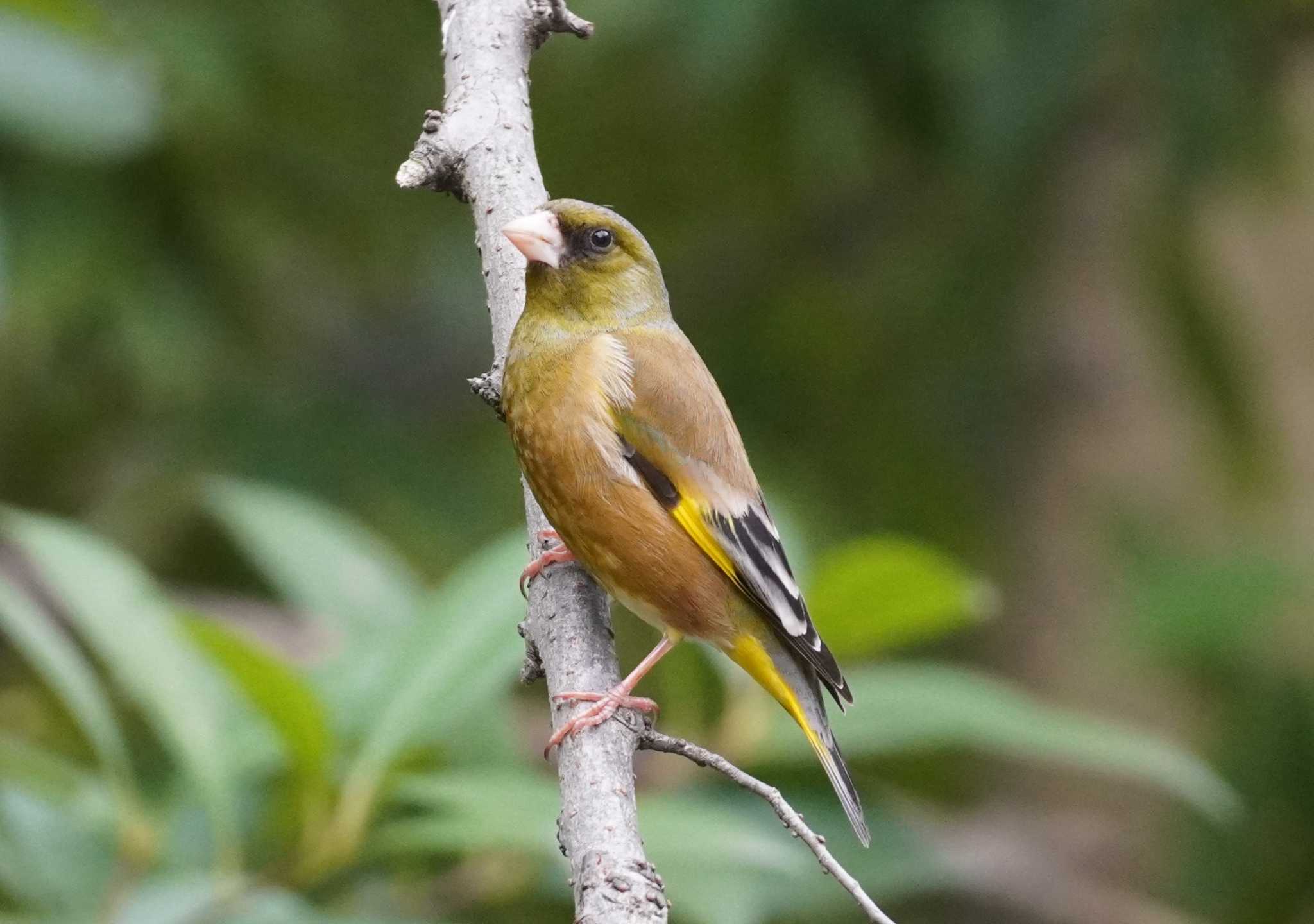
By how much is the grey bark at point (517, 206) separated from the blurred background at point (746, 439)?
1.95ft

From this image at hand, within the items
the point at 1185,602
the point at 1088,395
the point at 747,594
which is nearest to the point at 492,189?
the point at 747,594

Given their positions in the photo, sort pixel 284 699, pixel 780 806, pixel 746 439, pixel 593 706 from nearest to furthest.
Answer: pixel 780 806 < pixel 593 706 < pixel 284 699 < pixel 746 439

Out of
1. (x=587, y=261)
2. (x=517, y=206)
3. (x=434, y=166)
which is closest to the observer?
(x=434, y=166)

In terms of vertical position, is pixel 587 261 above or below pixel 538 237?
above

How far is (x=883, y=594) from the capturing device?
402 centimetres

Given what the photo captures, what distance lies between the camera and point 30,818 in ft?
12.2

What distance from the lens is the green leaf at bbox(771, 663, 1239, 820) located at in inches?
158

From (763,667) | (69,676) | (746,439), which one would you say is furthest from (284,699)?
(746,439)

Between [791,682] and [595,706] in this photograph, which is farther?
[791,682]

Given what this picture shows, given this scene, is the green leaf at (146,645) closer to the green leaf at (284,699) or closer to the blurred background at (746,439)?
the blurred background at (746,439)

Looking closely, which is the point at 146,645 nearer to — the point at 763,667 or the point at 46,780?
the point at 46,780

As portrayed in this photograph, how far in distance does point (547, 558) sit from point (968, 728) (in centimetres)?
137

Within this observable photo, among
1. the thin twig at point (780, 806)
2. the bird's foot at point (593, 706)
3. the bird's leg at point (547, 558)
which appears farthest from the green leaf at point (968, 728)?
the thin twig at point (780, 806)

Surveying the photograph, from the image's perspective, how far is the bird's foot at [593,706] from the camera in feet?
8.54
